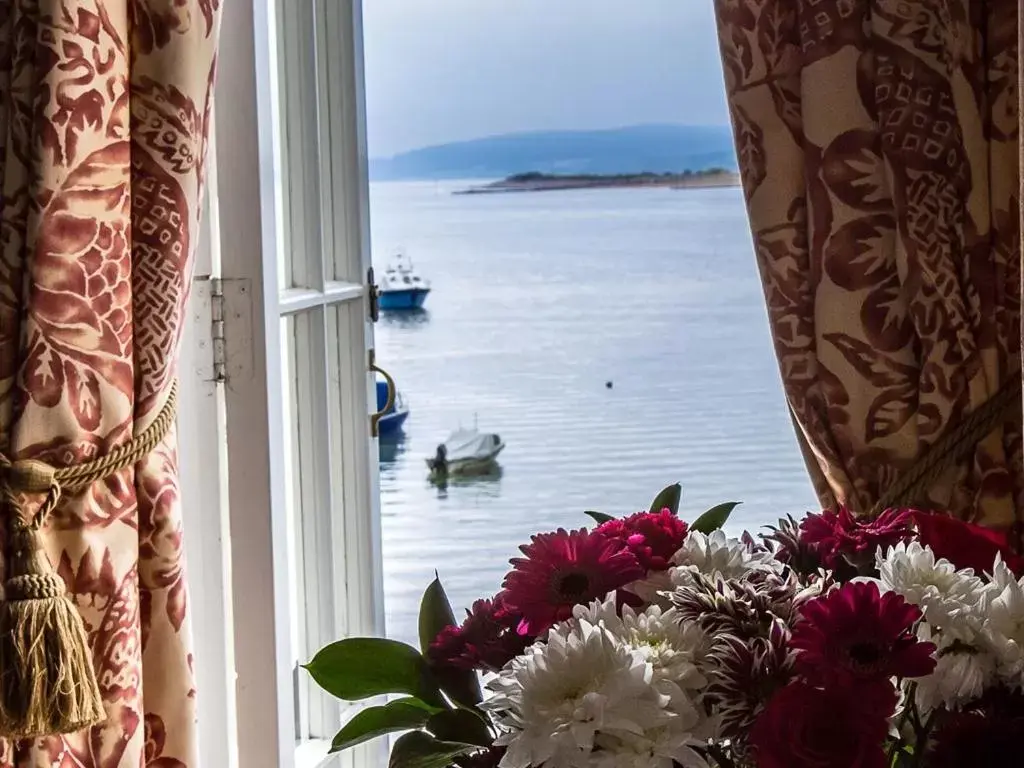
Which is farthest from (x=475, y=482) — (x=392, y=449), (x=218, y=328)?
(x=218, y=328)

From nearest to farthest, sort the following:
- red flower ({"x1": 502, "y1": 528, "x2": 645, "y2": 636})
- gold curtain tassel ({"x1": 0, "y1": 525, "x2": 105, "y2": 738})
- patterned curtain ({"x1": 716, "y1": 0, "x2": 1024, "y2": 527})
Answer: red flower ({"x1": 502, "y1": 528, "x2": 645, "y2": 636}) → gold curtain tassel ({"x1": 0, "y1": 525, "x2": 105, "y2": 738}) → patterned curtain ({"x1": 716, "y1": 0, "x2": 1024, "y2": 527})

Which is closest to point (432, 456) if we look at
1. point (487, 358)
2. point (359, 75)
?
point (487, 358)

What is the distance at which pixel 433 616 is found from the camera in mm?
684

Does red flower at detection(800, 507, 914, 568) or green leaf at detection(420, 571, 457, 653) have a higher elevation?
red flower at detection(800, 507, 914, 568)

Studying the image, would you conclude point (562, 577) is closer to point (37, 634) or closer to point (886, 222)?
point (37, 634)

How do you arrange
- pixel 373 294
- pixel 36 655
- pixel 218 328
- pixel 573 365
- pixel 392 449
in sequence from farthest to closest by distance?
1. pixel 392 449
2. pixel 573 365
3. pixel 373 294
4. pixel 218 328
5. pixel 36 655

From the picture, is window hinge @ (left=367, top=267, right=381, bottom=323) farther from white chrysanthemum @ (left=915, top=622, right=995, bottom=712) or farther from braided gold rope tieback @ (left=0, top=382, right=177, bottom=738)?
white chrysanthemum @ (left=915, top=622, right=995, bottom=712)

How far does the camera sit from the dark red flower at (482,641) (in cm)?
60

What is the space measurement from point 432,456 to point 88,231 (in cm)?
94

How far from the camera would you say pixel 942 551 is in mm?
685

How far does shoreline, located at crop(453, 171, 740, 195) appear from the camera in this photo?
1.68m

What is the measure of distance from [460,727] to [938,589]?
0.24 m

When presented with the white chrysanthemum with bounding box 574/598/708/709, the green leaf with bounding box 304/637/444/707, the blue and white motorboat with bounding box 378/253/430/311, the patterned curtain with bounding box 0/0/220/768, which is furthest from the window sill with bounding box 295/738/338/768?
the white chrysanthemum with bounding box 574/598/708/709

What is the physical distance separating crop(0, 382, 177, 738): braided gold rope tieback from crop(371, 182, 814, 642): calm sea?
2.81 ft
